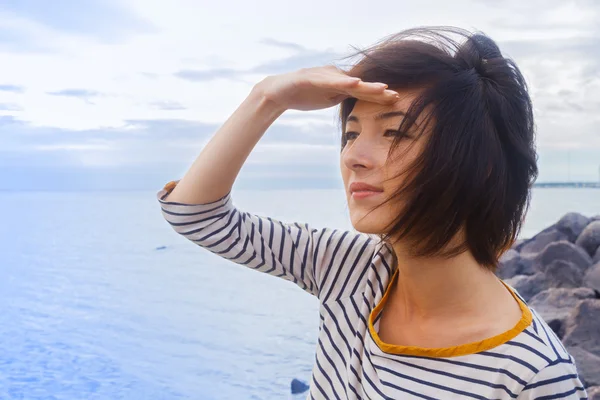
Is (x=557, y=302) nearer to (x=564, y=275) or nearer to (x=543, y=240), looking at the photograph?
(x=564, y=275)

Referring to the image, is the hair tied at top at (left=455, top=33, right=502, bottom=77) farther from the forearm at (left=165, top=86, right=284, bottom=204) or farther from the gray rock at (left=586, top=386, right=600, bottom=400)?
the gray rock at (left=586, top=386, right=600, bottom=400)

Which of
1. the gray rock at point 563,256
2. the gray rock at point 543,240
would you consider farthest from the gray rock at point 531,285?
the gray rock at point 543,240

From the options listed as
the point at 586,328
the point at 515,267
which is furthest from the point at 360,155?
the point at 515,267

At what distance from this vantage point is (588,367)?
2.91 m

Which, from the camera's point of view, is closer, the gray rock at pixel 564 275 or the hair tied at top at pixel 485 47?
the hair tied at top at pixel 485 47

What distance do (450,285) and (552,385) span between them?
19 centimetres

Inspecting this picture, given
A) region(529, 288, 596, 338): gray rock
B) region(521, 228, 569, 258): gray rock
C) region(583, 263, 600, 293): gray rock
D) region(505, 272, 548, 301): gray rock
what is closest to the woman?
region(529, 288, 596, 338): gray rock

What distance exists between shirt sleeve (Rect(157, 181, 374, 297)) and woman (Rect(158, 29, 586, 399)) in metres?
0.02

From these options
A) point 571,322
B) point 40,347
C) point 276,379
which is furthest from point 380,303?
point 40,347

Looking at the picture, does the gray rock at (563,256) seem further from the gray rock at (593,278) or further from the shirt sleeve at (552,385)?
the shirt sleeve at (552,385)

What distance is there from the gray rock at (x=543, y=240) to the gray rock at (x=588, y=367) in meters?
2.65

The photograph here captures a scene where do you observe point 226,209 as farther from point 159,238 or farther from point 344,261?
point 159,238

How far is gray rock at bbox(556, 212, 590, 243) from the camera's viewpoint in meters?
5.55

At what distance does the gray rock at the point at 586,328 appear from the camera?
10.4 feet
